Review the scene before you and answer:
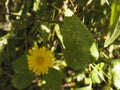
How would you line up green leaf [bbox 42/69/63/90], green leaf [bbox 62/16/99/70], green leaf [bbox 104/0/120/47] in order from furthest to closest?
green leaf [bbox 42/69/63/90] < green leaf [bbox 62/16/99/70] < green leaf [bbox 104/0/120/47]

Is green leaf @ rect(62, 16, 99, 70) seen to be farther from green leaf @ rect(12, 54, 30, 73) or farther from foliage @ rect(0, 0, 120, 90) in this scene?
green leaf @ rect(12, 54, 30, 73)

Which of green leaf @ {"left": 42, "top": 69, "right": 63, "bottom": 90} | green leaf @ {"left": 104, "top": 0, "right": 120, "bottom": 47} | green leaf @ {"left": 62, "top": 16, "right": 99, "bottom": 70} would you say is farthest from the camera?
green leaf @ {"left": 42, "top": 69, "right": 63, "bottom": 90}

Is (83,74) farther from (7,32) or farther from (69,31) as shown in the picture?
(69,31)

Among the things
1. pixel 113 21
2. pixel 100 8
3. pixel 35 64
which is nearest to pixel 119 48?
pixel 100 8

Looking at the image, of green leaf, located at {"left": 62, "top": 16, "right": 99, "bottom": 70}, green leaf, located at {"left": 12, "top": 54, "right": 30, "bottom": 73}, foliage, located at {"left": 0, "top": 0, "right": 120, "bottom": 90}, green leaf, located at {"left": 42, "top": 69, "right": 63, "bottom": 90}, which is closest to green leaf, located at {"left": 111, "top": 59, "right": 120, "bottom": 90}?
foliage, located at {"left": 0, "top": 0, "right": 120, "bottom": 90}

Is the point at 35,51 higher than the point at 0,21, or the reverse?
the point at 0,21

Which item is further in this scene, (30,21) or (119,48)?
(119,48)

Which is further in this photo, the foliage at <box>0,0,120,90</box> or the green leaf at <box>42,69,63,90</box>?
the green leaf at <box>42,69,63,90</box>

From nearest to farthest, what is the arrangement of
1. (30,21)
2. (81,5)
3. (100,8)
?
1. (81,5)
2. (100,8)
3. (30,21)
